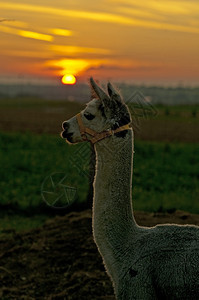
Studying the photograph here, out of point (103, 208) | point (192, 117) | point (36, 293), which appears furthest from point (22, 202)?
point (192, 117)

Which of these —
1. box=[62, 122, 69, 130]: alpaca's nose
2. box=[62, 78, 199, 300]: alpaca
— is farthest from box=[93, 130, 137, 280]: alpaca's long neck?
box=[62, 122, 69, 130]: alpaca's nose

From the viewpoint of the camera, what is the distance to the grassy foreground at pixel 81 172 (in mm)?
13535

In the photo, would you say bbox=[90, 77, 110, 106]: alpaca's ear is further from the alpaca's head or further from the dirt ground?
the dirt ground

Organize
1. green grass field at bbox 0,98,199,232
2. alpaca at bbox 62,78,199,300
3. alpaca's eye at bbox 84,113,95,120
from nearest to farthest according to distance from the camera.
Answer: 1. alpaca at bbox 62,78,199,300
2. alpaca's eye at bbox 84,113,95,120
3. green grass field at bbox 0,98,199,232

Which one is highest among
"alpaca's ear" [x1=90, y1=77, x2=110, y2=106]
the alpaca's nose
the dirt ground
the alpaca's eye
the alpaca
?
"alpaca's ear" [x1=90, y1=77, x2=110, y2=106]

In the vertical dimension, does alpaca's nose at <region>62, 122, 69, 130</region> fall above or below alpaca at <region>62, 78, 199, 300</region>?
above

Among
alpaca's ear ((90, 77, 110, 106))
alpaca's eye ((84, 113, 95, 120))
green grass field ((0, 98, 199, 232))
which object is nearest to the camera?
alpaca's ear ((90, 77, 110, 106))

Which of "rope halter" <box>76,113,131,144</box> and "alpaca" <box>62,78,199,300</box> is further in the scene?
"rope halter" <box>76,113,131,144</box>

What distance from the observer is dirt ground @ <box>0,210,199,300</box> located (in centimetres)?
803

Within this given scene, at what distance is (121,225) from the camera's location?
15.9 feet

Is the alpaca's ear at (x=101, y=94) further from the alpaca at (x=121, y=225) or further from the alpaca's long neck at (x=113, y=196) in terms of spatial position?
the alpaca's long neck at (x=113, y=196)

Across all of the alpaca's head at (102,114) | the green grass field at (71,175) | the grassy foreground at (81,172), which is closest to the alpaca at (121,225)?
the alpaca's head at (102,114)

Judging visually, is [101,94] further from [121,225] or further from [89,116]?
[121,225]

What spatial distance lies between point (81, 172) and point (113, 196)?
7.26 meters
